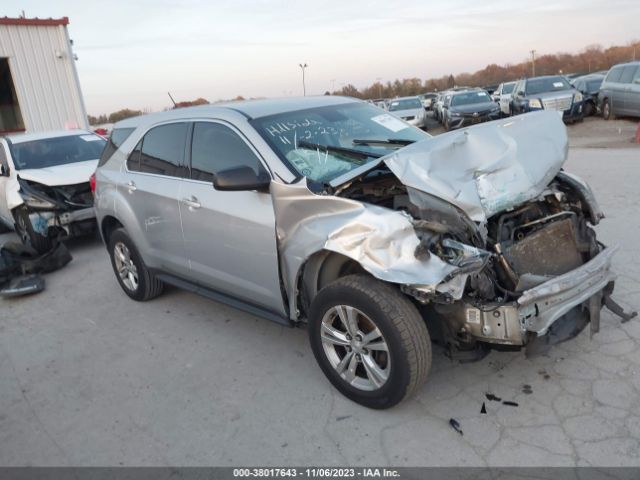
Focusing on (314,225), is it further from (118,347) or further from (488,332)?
(118,347)

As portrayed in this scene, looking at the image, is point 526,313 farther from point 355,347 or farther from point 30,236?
point 30,236

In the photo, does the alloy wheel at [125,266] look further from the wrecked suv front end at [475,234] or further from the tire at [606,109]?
the tire at [606,109]

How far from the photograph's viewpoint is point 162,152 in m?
4.53

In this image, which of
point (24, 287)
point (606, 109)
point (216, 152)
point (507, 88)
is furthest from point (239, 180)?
point (507, 88)

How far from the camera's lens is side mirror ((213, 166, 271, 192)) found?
11.0 feet

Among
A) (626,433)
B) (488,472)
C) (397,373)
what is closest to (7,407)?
(397,373)

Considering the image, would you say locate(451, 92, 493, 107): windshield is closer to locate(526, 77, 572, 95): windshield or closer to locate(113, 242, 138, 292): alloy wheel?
locate(526, 77, 572, 95): windshield

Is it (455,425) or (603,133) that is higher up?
(455,425)

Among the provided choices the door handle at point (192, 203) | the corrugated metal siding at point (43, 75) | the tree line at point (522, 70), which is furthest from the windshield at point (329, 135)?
the tree line at point (522, 70)

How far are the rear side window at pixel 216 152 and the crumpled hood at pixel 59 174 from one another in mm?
4160

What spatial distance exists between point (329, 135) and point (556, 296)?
1.97 meters

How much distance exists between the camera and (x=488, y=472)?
2.57m

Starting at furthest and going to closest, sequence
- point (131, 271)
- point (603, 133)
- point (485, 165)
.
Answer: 1. point (603, 133)
2. point (131, 271)
3. point (485, 165)

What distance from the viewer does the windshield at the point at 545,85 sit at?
58.1 feet
